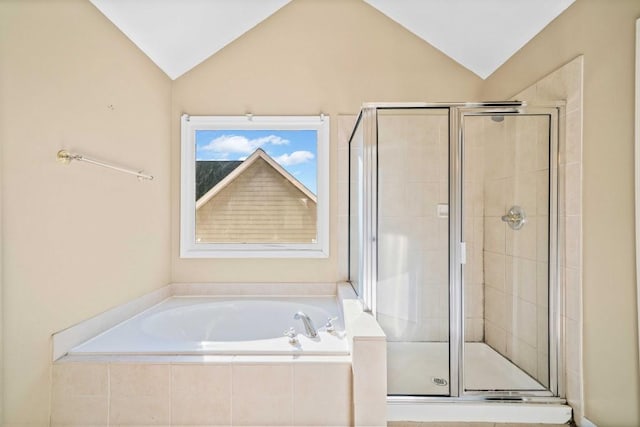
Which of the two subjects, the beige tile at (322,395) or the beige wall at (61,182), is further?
the beige tile at (322,395)

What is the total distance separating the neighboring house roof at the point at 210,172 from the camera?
2789 mm

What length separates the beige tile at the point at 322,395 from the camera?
1.51 meters

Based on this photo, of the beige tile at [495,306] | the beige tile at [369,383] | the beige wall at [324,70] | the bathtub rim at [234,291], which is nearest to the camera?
the beige tile at [369,383]

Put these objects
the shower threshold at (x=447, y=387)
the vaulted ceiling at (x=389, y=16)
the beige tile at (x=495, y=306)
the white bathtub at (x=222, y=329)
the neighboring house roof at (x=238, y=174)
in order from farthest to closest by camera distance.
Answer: the neighboring house roof at (x=238, y=174) → the beige tile at (x=495, y=306) → the vaulted ceiling at (x=389, y=16) → the shower threshold at (x=447, y=387) → the white bathtub at (x=222, y=329)

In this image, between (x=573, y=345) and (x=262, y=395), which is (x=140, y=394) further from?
(x=573, y=345)

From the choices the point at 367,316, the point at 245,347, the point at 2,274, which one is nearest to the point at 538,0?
the point at 367,316

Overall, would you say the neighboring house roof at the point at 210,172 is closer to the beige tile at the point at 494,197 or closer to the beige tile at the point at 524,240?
the beige tile at the point at 494,197

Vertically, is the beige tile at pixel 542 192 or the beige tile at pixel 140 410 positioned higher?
the beige tile at pixel 542 192

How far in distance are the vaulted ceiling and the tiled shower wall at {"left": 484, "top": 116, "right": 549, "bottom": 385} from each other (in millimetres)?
632

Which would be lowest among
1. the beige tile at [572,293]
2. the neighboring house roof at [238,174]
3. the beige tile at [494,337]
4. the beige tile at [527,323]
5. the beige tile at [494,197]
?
the beige tile at [494,337]

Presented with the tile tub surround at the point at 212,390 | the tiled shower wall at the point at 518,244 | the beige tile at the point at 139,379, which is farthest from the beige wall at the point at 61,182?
the tiled shower wall at the point at 518,244

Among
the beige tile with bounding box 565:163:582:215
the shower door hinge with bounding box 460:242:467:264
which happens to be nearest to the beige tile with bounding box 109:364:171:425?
the shower door hinge with bounding box 460:242:467:264

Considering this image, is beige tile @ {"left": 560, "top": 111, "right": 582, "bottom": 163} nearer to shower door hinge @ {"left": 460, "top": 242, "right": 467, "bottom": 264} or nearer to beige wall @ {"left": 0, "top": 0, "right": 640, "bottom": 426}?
beige wall @ {"left": 0, "top": 0, "right": 640, "bottom": 426}

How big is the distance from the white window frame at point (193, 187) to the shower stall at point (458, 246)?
0.69 m
